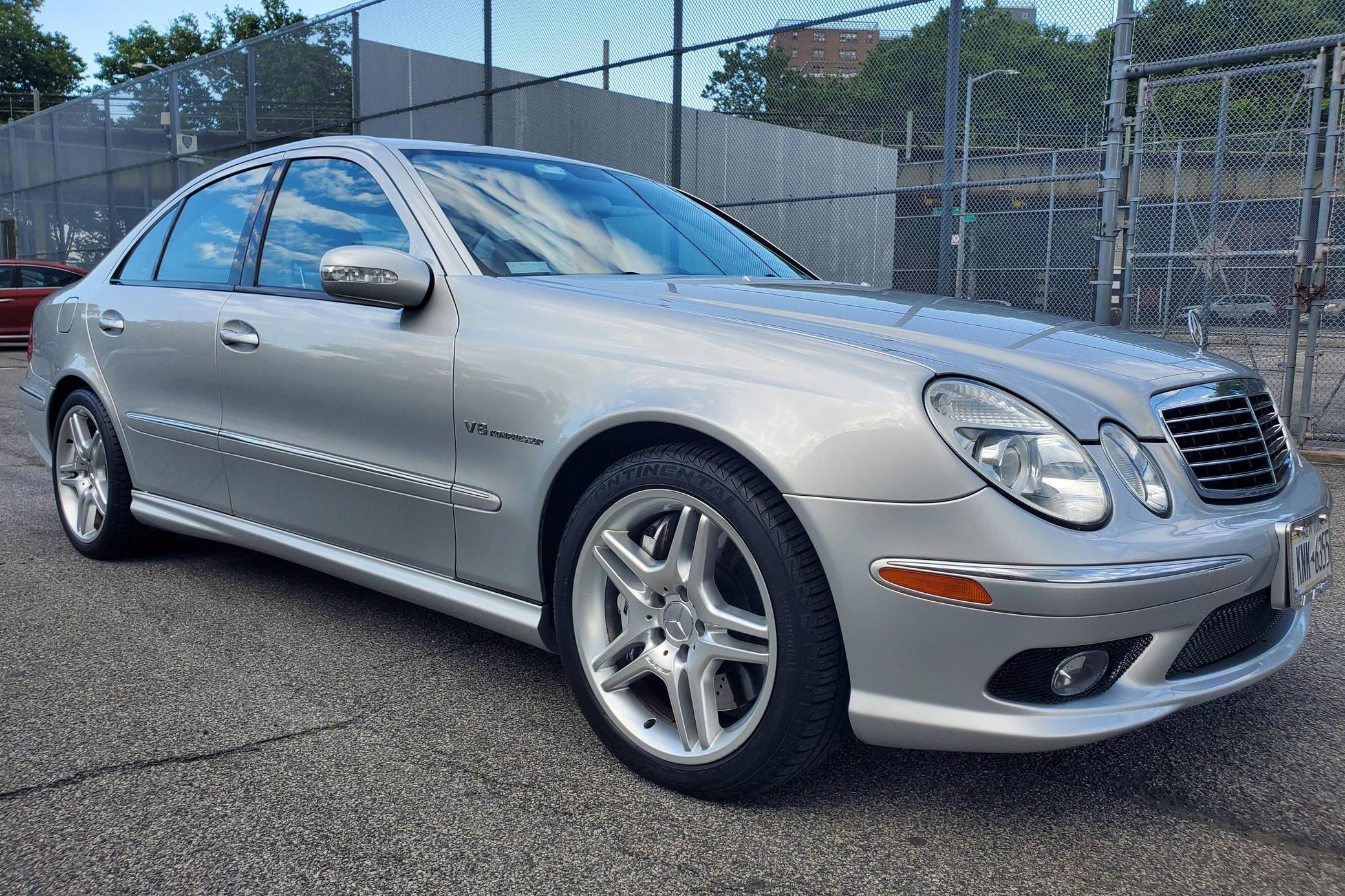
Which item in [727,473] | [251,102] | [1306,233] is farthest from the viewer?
[251,102]

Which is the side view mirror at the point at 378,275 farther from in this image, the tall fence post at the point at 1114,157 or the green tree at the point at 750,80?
the green tree at the point at 750,80

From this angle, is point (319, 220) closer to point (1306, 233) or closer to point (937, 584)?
point (937, 584)

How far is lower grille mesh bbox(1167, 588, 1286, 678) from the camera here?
2.15 meters

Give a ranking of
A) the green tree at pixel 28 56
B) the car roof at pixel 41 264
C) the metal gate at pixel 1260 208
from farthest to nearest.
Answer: the green tree at pixel 28 56, the car roof at pixel 41 264, the metal gate at pixel 1260 208

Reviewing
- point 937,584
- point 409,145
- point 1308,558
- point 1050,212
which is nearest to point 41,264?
point 1050,212

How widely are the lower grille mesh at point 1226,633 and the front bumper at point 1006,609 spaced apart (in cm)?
3

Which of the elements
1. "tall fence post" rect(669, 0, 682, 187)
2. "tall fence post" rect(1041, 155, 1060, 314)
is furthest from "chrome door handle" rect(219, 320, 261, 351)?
"tall fence post" rect(669, 0, 682, 187)

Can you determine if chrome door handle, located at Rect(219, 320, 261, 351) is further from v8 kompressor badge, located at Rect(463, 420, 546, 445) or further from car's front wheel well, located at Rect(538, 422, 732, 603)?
car's front wheel well, located at Rect(538, 422, 732, 603)

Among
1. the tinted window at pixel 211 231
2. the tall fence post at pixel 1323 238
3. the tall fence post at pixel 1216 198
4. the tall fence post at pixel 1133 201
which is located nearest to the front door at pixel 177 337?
the tinted window at pixel 211 231

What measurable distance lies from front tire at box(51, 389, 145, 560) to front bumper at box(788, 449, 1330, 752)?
10.1 ft

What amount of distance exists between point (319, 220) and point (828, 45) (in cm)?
668

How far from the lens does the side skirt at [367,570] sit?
270 cm

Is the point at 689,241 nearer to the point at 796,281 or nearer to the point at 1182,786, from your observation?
the point at 796,281

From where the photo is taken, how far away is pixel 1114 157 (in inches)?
275
